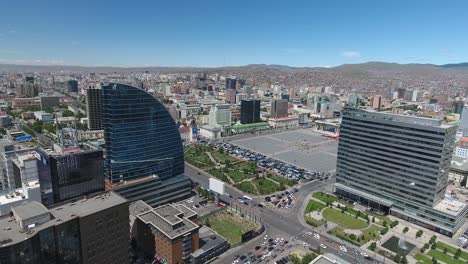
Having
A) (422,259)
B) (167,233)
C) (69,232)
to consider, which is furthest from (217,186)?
(422,259)

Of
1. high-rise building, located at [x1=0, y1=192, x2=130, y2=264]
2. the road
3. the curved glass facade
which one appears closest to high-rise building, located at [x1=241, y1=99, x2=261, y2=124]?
the road

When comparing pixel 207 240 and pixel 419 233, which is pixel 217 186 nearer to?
pixel 207 240

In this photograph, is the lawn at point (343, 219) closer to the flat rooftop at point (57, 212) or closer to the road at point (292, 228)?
the road at point (292, 228)

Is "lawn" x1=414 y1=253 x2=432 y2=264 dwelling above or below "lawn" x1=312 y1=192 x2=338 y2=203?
below

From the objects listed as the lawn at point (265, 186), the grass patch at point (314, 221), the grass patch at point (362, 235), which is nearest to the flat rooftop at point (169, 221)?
the grass patch at point (314, 221)

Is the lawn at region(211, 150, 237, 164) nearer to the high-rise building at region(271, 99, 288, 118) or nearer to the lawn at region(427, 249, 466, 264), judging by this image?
the high-rise building at region(271, 99, 288, 118)

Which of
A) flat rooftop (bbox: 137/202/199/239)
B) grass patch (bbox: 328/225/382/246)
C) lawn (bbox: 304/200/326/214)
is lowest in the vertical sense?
grass patch (bbox: 328/225/382/246)
